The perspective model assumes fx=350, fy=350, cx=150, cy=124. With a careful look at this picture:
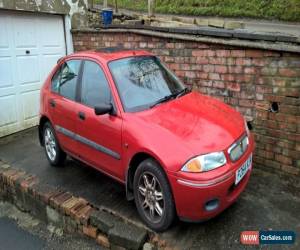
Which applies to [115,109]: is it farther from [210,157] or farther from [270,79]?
[270,79]

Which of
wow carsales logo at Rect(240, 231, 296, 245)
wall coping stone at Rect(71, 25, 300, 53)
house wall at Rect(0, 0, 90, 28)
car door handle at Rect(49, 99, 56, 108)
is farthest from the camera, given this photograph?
house wall at Rect(0, 0, 90, 28)

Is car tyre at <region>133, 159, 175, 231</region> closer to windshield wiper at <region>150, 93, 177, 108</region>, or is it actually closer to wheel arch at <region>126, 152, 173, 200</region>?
wheel arch at <region>126, 152, 173, 200</region>

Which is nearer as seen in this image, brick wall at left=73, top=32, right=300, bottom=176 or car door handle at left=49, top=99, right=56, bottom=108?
brick wall at left=73, top=32, right=300, bottom=176

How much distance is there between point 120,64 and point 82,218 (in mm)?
1903

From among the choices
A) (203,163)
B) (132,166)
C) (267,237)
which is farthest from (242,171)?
(132,166)

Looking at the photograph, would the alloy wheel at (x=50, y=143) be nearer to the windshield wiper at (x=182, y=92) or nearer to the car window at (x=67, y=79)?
the car window at (x=67, y=79)

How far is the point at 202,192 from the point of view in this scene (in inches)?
125

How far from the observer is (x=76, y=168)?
5355mm

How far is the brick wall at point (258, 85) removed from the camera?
15.2ft

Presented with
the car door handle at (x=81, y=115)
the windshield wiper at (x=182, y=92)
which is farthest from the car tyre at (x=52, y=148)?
the windshield wiper at (x=182, y=92)

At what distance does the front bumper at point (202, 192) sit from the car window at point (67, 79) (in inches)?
84.3

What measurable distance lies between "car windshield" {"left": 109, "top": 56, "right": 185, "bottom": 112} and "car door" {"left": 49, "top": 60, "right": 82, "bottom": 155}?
764mm

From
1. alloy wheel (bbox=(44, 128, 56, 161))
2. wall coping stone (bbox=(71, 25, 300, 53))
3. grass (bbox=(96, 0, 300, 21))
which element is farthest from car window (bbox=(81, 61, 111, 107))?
grass (bbox=(96, 0, 300, 21))

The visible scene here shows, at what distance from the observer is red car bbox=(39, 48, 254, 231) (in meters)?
3.26
